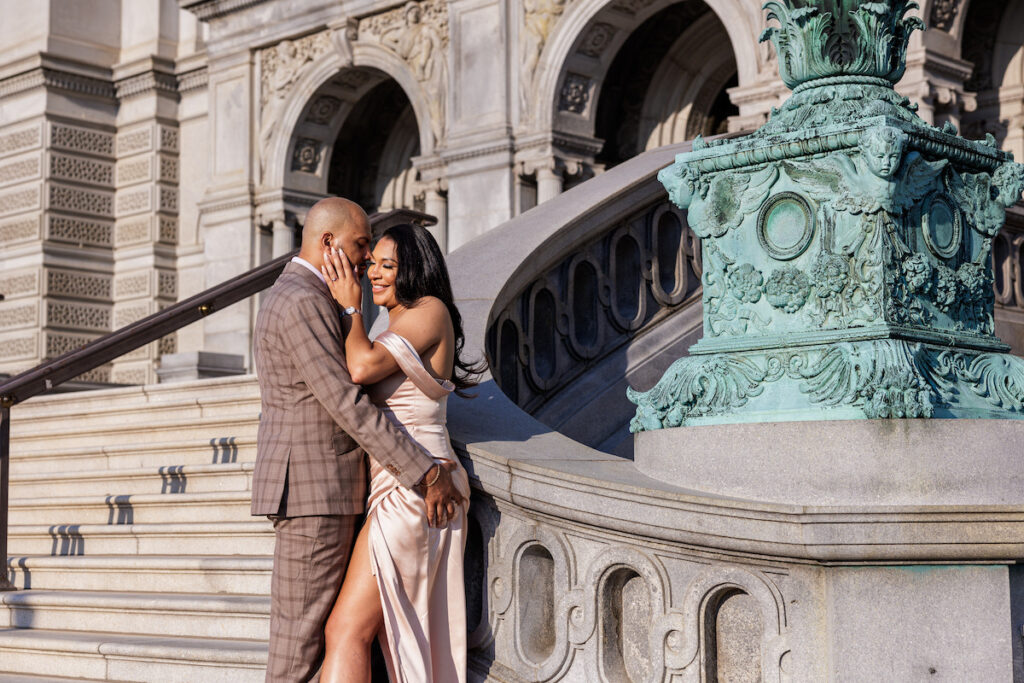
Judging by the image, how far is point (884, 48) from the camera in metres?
4.52

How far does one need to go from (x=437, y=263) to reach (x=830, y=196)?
1257mm

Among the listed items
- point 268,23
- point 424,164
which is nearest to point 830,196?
point 424,164

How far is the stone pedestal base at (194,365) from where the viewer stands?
48.4 feet

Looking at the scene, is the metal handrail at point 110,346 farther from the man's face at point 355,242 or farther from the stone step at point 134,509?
the man's face at point 355,242

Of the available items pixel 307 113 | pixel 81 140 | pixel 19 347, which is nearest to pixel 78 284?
pixel 19 347

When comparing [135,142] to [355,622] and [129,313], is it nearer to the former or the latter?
[129,313]

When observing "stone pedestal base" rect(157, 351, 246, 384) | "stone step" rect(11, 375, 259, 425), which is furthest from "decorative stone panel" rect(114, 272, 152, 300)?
"stone step" rect(11, 375, 259, 425)

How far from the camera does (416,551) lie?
12.7 feet

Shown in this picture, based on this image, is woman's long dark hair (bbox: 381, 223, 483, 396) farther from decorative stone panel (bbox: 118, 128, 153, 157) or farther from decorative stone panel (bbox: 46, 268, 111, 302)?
decorative stone panel (bbox: 118, 128, 153, 157)

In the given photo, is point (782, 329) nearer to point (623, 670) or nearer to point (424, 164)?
point (623, 670)

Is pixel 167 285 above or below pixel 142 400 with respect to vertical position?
above

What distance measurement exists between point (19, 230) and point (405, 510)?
18931 mm

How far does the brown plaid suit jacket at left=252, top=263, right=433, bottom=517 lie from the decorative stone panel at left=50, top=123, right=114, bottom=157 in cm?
1840

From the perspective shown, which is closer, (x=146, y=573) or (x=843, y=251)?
(x=843, y=251)
